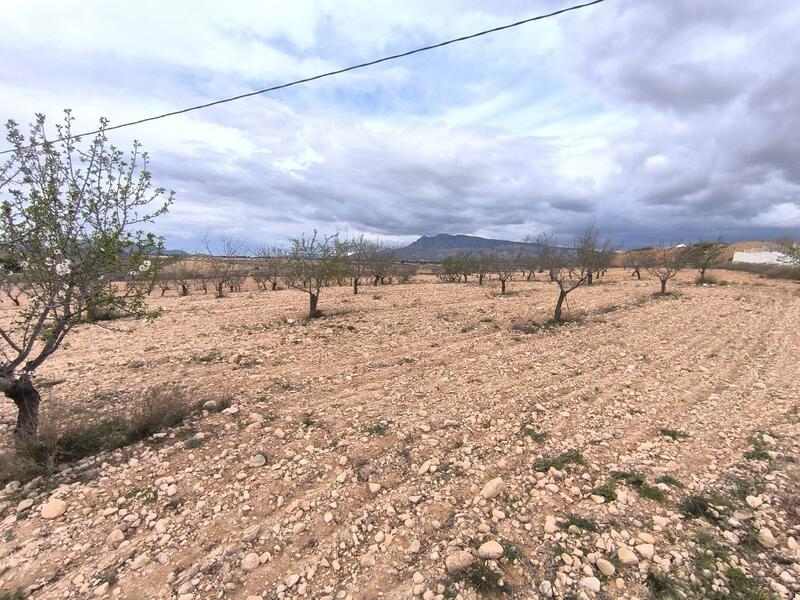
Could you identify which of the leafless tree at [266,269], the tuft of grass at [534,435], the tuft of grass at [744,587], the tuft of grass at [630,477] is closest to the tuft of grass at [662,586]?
the tuft of grass at [744,587]

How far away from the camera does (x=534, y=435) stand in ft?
18.1

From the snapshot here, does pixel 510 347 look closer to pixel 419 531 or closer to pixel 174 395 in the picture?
pixel 419 531

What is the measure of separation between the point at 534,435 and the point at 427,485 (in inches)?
80.1

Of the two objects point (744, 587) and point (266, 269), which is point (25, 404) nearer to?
point (744, 587)

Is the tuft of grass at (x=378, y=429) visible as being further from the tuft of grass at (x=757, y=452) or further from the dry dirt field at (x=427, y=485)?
the tuft of grass at (x=757, y=452)

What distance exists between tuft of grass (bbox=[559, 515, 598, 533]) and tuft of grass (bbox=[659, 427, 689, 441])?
2.67m

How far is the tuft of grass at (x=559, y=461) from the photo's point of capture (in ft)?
15.4

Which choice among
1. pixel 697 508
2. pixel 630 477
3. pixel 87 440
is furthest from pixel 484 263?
pixel 87 440

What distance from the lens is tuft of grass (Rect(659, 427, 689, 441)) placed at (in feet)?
17.8

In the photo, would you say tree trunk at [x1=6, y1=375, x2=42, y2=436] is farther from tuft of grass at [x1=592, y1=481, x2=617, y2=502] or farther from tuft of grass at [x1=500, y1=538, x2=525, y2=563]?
tuft of grass at [x1=592, y1=481, x2=617, y2=502]

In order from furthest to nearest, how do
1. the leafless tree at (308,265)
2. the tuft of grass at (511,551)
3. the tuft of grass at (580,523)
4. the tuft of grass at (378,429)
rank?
the leafless tree at (308,265), the tuft of grass at (378,429), the tuft of grass at (580,523), the tuft of grass at (511,551)

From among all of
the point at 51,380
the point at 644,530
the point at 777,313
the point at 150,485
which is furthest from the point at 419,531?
the point at 777,313

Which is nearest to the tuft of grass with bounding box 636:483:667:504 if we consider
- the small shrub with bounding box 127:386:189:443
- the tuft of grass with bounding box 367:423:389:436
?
the tuft of grass with bounding box 367:423:389:436

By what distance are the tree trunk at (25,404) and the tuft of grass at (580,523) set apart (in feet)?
22.6
